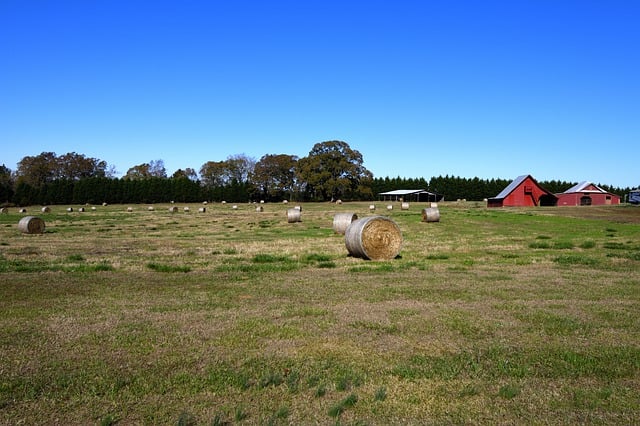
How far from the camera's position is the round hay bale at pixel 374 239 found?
56.2 ft

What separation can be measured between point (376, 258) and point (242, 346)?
10.7 metres

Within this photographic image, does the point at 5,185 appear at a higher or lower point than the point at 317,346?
higher

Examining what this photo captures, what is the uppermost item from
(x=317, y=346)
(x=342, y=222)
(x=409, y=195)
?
(x=409, y=195)

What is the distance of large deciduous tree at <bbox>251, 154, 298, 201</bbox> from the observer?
12056 centimetres

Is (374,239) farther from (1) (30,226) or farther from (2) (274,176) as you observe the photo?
(2) (274,176)

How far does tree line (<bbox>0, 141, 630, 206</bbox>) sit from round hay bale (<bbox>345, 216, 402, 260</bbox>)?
8943 centimetres

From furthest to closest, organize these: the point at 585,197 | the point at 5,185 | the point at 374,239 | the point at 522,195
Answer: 1. the point at 5,185
2. the point at 585,197
3. the point at 522,195
4. the point at 374,239

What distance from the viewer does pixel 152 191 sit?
107 metres

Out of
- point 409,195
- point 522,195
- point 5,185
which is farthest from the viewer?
point 409,195

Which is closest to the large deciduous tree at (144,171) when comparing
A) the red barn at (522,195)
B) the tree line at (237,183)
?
the tree line at (237,183)

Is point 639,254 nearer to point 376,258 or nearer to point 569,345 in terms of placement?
point 376,258

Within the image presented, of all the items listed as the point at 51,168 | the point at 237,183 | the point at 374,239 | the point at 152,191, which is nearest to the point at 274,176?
the point at 237,183

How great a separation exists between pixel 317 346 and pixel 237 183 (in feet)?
373

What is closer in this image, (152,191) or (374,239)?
(374,239)
